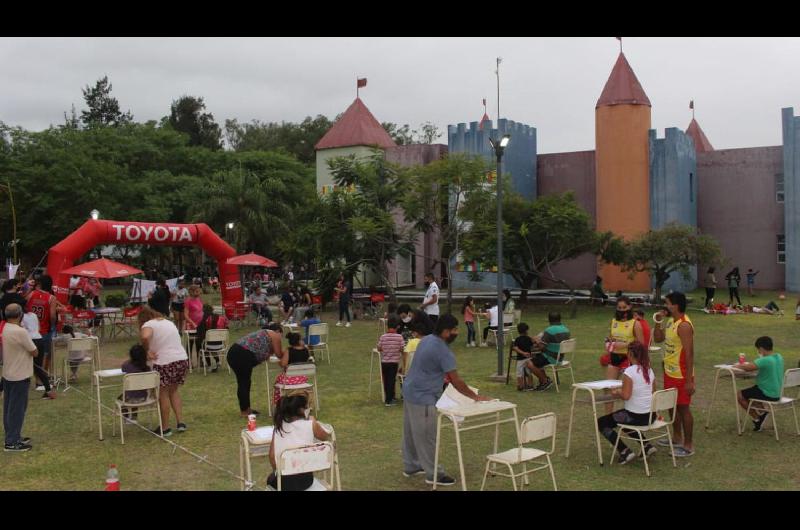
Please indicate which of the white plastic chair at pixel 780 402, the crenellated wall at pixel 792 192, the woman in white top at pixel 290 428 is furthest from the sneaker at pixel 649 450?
the crenellated wall at pixel 792 192

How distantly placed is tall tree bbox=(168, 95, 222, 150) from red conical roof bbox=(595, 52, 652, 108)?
39224 millimetres

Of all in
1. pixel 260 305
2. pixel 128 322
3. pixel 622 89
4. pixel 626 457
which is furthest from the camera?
pixel 622 89

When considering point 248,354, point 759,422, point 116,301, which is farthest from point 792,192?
point 248,354

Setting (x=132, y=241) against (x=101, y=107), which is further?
(x=101, y=107)

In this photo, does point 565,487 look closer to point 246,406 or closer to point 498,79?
point 246,406

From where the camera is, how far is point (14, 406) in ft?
24.2

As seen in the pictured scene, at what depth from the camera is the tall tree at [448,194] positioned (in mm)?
21484

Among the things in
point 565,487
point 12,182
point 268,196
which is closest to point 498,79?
point 268,196

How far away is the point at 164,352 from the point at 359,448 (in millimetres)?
2475

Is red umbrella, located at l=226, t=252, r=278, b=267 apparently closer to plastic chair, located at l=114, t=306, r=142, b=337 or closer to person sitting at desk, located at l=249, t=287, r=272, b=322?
person sitting at desk, located at l=249, t=287, r=272, b=322

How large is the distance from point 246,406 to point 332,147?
2520 centimetres

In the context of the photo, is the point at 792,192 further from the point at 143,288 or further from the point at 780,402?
the point at 143,288

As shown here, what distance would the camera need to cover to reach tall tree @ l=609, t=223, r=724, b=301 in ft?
70.1
